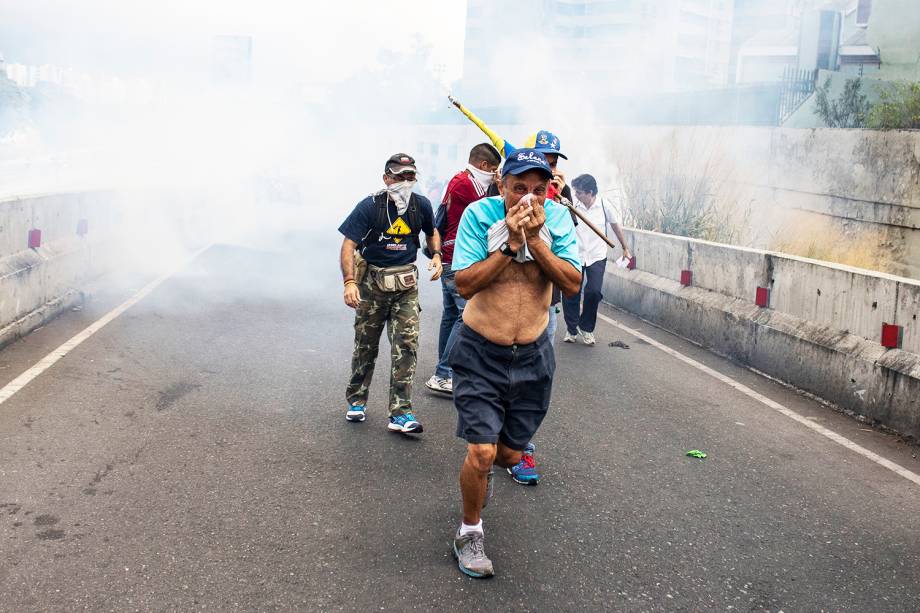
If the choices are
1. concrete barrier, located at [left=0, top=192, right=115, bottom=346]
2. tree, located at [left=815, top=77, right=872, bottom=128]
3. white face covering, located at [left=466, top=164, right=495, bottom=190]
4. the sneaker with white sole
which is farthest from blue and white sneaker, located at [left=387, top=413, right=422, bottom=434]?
A: tree, located at [left=815, top=77, right=872, bottom=128]

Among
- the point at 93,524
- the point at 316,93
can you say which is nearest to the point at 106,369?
the point at 93,524

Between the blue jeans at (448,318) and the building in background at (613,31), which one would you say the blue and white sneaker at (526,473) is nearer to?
the blue jeans at (448,318)

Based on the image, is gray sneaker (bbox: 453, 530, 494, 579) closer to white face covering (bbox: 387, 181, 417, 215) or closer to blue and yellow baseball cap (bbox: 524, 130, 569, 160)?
blue and yellow baseball cap (bbox: 524, 130, 569, 160)

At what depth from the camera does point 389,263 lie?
22.6 ft

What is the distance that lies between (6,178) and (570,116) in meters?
28.8

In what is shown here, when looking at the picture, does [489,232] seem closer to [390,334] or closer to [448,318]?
[390,334]

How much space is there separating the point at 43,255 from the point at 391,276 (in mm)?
5967

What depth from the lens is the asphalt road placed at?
4.27 m

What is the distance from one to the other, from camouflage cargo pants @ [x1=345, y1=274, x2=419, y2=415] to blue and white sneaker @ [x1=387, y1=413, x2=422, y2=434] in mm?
141

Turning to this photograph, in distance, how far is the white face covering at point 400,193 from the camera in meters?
6.83

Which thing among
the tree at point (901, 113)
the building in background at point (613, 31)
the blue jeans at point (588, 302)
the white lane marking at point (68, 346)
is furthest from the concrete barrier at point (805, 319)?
the building in background at point (613, 31)

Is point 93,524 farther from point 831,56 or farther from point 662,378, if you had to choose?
point 831,56

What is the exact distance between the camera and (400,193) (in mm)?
6852

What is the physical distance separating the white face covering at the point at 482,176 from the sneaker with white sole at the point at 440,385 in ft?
5.43
